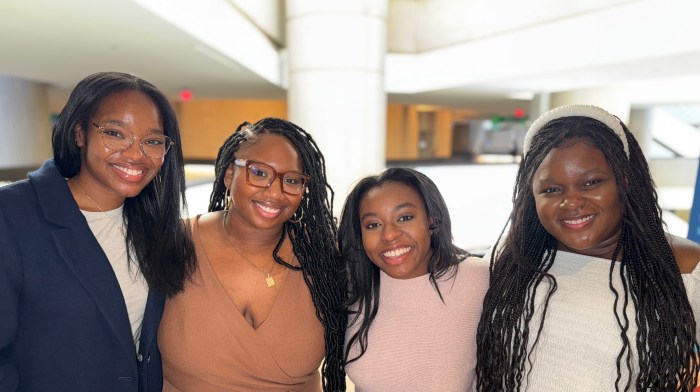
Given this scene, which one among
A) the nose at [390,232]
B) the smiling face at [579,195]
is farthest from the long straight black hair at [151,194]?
the smiling face at [579,195]

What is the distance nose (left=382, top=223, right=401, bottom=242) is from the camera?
1.82 meters

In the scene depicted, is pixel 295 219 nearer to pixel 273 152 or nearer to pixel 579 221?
pixel 273 152

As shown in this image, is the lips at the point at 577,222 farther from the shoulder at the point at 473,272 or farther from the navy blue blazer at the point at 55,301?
the navy blue blazer at the point at 55,301

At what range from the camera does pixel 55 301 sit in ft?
4.62

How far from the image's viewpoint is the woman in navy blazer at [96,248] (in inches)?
54.7

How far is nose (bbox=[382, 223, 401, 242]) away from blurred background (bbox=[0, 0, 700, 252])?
11.6 feet

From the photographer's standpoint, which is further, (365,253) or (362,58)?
(362,58)

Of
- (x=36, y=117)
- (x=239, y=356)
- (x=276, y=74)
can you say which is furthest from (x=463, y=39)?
(x=36, y=117)

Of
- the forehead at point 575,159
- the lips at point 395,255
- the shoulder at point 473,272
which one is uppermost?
the forehead at point 575,159

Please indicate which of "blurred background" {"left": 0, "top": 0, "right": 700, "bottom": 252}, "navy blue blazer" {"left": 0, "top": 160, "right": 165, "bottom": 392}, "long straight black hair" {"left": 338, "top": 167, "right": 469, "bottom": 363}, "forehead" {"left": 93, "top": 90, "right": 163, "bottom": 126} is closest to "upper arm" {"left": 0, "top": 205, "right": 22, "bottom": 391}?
"navy blue blazer" {"left": 0, "top": 160, "right": 165, "bottom": 392}

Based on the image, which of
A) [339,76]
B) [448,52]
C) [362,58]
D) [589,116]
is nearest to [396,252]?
[589,116]

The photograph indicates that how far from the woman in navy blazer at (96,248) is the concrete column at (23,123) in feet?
34.3

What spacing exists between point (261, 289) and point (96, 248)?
1.99 ft

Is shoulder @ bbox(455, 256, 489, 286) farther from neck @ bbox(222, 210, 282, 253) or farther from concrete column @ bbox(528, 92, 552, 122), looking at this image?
concrete column @ bbox(528, 92, 552, 122)
